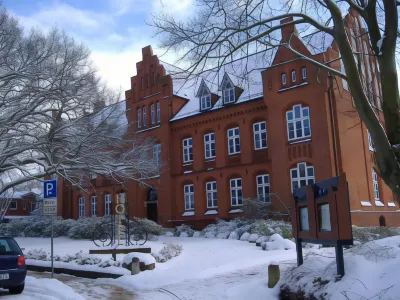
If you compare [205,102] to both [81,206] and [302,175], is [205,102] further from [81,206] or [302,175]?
[81,206]

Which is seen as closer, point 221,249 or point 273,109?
point 221,249

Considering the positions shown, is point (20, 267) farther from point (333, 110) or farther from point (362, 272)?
point (333, 110)

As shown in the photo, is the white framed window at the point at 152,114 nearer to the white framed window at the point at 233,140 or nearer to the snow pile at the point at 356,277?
the white framed window at the point at 233,140

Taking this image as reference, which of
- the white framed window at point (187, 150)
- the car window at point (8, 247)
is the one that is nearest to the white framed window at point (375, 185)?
the white framed window at point (187, 150)

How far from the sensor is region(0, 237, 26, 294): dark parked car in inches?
387

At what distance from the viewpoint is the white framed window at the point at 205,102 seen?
34.0 m

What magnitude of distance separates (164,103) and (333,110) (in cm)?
1435

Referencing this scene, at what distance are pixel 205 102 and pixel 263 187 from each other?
→ 27.7 feet

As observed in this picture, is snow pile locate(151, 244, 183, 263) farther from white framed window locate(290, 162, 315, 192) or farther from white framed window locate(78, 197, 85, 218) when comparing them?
white framed window locate(78, 197, 85, 218)

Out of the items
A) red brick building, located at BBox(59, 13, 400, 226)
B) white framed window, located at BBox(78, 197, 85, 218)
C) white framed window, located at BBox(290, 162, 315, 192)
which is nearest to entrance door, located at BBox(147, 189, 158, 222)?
red brick building, located at BBox(59, 13, 400, 226)

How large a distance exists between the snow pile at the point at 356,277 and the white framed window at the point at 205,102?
2530 cm

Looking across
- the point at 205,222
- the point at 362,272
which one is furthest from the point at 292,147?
the point at 362,272

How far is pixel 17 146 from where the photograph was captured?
20.1 metres

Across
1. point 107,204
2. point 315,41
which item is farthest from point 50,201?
point 107,204
